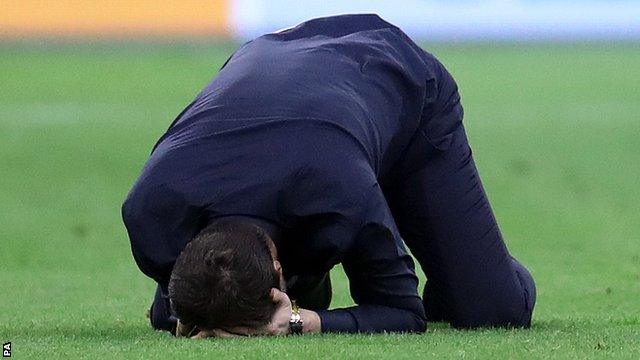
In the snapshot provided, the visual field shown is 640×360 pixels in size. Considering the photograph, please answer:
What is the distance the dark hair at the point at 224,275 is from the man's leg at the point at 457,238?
107 centimetres

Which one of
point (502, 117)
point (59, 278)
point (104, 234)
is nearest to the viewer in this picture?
point (59, 278)

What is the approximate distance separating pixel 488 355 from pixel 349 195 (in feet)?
1.97

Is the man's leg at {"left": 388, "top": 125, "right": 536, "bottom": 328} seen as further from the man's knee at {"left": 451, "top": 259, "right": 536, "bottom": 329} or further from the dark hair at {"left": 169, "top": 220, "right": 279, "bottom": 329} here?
the dark hair at {"left": 169, "top": 220, "right": 279, "bottom": 329}

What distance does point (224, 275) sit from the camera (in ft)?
14.5

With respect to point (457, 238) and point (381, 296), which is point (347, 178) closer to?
point (381, 296)

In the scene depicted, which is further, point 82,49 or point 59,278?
point 82,49

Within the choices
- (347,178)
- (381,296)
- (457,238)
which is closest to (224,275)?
(347,178)

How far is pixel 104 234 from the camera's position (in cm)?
925

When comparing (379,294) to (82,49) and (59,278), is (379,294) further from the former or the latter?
(82,49)

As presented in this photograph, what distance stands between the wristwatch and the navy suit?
0.11 meters

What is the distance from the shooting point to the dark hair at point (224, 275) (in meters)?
4.43

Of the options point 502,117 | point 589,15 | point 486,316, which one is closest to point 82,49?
point 589,15

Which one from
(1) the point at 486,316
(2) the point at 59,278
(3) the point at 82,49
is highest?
(1) the point at 486,316

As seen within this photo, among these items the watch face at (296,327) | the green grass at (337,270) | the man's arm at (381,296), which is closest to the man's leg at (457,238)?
the green grass at (337,270)
